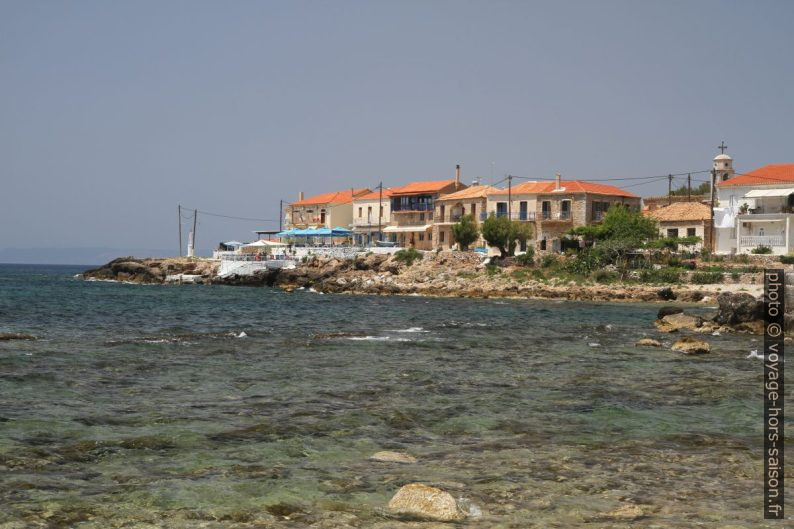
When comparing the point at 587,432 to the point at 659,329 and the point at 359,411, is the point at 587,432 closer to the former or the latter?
the point at 359,411

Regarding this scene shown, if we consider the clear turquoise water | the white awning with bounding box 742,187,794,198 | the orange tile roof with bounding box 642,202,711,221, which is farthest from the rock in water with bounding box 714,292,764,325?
the orange tile roof with bounding box 642,202,711,221

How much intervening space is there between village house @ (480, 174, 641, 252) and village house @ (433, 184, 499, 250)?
2.58 m

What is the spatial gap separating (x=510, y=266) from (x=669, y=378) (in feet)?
156

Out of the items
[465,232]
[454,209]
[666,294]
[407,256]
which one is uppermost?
[454,209]

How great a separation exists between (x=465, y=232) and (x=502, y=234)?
19.0 feet

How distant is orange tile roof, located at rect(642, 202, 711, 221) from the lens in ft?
237

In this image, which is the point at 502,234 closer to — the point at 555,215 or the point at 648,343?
the point at 555,215

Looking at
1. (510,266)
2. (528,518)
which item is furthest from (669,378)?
(510,266)

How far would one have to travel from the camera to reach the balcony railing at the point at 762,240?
6347cm

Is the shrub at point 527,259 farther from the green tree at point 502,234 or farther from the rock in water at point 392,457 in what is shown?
the rock in water at point 392,457

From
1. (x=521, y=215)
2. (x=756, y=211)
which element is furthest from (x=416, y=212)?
(x=756, y=211)

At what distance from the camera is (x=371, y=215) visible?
9650cm

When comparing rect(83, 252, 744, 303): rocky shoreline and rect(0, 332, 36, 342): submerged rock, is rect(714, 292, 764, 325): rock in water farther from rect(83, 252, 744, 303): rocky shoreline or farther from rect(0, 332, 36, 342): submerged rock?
rect(0, 332, 36, 342): submerged rock

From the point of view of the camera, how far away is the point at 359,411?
16.0 meters
